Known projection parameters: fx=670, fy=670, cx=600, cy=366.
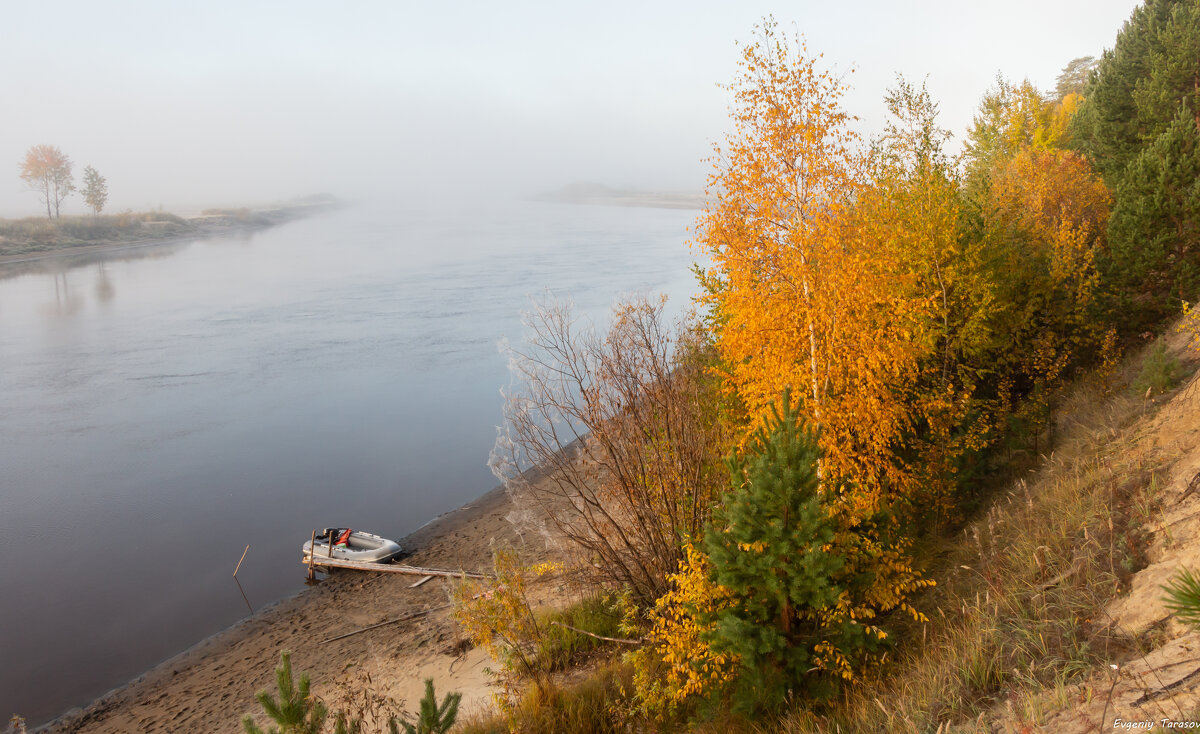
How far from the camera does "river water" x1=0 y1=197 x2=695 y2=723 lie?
18.7 metres

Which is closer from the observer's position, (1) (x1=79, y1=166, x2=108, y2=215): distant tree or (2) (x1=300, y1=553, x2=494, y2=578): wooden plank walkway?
A: (2) (x1=300, y1=553, x2=494, y2=578): wooden plank walkway

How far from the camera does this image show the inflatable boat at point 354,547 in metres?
20.0

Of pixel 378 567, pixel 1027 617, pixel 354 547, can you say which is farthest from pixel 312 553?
pixel 1027 617

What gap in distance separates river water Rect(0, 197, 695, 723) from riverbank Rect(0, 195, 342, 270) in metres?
10.7

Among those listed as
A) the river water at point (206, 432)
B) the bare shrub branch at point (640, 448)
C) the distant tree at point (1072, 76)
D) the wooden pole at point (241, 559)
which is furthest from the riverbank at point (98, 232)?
the distant tree at point (1072, 76)

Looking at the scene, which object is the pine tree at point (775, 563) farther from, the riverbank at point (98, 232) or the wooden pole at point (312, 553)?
the riverbank at point (98, 232)

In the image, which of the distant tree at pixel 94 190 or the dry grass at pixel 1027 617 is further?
the distant tree at pixel 94 190

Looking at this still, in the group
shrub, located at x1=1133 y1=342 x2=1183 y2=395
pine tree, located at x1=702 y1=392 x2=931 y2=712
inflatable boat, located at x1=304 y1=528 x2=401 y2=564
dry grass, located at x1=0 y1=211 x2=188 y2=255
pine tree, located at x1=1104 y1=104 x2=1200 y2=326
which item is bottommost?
inflatable boat, located at x1=304 y1=528 x2=401 y2=564

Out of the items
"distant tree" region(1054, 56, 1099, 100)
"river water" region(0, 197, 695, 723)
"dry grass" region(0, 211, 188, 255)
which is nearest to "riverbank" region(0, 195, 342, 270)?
"dry grass" region(0, 211, 188, 255)

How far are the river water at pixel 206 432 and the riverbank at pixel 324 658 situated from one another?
Result: 1072 mm

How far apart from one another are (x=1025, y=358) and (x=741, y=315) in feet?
32.6

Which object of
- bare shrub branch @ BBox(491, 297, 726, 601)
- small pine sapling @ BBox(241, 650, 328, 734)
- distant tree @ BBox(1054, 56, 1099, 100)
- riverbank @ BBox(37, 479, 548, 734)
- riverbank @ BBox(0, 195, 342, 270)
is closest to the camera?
small pine sapling @ BBox(241, 650, 328, 734)

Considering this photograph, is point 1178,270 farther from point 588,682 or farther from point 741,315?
point 588,682

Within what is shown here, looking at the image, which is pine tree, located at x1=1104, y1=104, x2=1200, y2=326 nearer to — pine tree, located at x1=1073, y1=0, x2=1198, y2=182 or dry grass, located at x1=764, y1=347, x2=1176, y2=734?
pine tree, located at x1=1073, y1=0, x2=1198, y2=182
